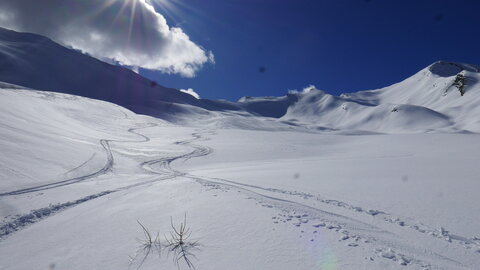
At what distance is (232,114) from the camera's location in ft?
573

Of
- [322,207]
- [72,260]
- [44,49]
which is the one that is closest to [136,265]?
[72,260]

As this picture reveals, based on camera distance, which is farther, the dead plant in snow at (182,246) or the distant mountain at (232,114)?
the distant mountain at (232,114)

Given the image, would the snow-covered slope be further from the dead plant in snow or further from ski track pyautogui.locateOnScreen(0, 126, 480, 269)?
the dead plant in snow

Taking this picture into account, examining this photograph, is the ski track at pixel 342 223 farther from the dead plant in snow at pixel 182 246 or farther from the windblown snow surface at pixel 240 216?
the dead plant in snow at pixel 182 246

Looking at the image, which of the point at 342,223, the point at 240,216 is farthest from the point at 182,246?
the point at 342,223

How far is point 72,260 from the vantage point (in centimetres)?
432

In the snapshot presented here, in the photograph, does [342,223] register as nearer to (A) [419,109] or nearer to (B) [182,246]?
(B) [182,246]

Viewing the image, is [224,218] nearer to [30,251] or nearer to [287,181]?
[30,251]

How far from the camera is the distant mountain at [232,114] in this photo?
92188 mm

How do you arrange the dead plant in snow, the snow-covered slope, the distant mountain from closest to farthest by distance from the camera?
the dead plant in snow, the snow-covered slope, the distant mountain

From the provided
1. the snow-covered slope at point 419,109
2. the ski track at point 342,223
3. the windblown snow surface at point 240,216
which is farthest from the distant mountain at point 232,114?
the ski track at point 342,223

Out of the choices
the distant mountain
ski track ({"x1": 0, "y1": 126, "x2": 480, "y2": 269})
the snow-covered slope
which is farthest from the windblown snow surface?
the distant mountain

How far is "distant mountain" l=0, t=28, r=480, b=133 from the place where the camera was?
9219 centimetres

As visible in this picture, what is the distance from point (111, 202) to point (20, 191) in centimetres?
277
